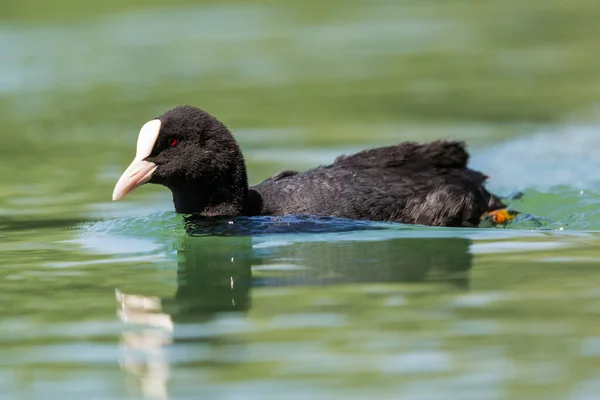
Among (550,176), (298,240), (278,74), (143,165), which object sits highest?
(278,74)

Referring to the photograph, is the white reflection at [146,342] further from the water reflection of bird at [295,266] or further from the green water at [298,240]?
the water reflection of bird at [295,266]

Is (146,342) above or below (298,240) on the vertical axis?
below

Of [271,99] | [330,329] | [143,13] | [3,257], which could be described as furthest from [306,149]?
[143,13]

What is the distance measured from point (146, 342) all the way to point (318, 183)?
3.00m

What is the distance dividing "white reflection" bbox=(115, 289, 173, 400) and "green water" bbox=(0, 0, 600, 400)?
0.02 metres

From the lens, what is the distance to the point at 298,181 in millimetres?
8125

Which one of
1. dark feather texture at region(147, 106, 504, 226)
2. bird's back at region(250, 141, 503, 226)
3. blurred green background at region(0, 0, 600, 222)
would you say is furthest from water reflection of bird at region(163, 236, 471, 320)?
blurred green background at region(0, 0, 600, 222)

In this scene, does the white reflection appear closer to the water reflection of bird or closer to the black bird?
the water reflection of bird

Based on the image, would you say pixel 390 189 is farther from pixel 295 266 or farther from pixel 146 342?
pixel 146 342

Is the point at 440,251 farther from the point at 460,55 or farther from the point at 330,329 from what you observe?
the point at 460,55

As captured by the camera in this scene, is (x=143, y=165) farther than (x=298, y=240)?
Yes

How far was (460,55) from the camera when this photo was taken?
56.5 ft

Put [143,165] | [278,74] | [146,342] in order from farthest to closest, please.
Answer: [278,74] < [143,165] < [146,342]

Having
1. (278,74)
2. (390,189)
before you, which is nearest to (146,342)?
(390,189)
